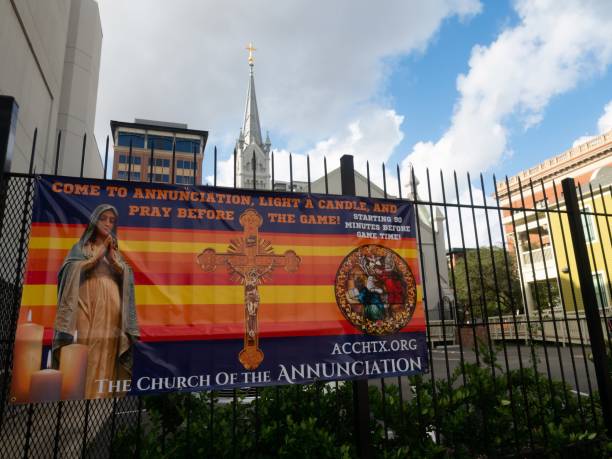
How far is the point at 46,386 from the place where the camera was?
2.78 metres

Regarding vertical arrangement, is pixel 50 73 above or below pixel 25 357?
above

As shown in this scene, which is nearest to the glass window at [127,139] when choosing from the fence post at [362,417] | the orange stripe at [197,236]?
the orange stripe at [197,236]

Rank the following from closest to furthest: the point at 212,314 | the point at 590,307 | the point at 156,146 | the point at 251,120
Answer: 1. the point at 212,314
2. the point at 590,307
3. the point at 251,120
4. the point at 156,146

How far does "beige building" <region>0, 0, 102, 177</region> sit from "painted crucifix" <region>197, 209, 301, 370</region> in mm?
5644

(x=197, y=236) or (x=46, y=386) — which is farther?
(x=197, y=236)

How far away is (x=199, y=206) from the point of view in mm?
3371

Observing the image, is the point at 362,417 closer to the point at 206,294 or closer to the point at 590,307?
the point at 206,294

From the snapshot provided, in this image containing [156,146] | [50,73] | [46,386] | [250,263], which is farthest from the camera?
[156,146]

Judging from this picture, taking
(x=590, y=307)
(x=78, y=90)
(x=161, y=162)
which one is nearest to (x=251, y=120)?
(x=161, y=162)

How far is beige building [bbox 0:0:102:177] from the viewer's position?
288 inches

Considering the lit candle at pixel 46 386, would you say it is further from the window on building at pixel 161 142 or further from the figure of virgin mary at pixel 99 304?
the window on building at pixel 161 142

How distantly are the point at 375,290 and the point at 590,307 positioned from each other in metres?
2.66

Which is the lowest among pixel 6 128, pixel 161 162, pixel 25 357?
pixel 25 357

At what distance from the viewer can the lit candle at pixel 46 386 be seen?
276cm
